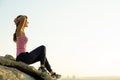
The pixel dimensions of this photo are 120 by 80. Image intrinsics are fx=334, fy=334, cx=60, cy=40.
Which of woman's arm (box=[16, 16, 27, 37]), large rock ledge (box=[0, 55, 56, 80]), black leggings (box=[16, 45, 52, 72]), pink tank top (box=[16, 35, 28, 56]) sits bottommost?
large rock ledge (box=[0, 55, 56, 80])

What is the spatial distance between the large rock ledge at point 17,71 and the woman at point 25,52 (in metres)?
0.42

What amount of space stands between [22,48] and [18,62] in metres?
0.91

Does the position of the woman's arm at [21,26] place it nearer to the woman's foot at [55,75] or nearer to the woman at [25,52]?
the woman at [25,52]

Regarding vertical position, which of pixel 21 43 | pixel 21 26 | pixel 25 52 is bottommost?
pixel 25 52

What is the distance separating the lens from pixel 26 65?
13305 mm

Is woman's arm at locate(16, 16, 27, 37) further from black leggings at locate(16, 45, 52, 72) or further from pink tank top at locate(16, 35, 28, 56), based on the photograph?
black leggings at locate(16, 45, 52, 72)

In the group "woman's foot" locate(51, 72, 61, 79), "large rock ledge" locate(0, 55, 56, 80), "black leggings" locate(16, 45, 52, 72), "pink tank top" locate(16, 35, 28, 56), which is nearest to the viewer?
"large rock ledge" locate(0, 55, 56, 80)

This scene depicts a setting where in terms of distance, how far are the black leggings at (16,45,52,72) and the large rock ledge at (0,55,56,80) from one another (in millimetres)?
461

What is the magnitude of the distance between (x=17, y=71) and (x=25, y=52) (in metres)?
1.32

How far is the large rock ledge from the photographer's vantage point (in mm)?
12116

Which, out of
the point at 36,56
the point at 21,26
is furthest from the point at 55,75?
the point at 21,26

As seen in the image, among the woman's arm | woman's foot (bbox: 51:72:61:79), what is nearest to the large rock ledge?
woman's foot (bbox: 51:72:61:79)

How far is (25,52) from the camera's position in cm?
1386

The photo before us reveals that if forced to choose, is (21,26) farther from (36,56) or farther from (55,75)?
(55,75)
